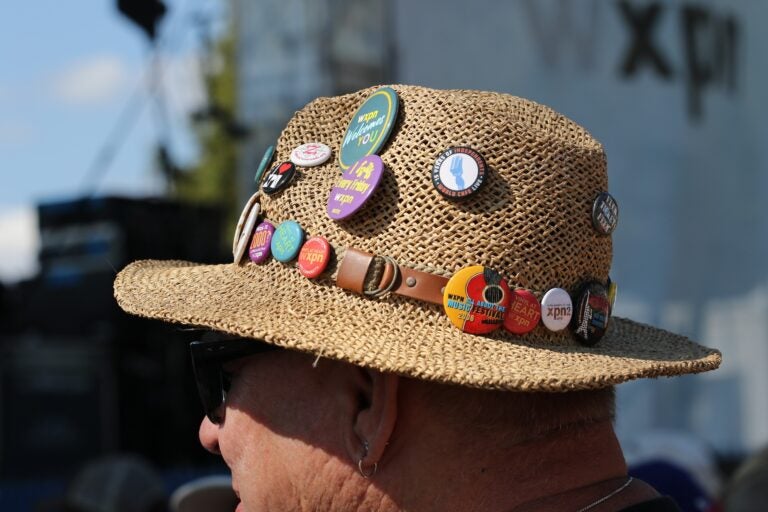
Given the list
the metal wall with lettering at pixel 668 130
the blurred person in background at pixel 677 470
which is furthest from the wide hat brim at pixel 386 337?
the metal wall with lettering at pixel 668 130

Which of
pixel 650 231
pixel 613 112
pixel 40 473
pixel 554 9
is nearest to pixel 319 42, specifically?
pixel 554 9

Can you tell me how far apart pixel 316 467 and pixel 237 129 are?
394 centimetres

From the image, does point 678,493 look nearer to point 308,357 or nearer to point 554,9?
point 308,357

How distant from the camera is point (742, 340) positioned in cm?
624

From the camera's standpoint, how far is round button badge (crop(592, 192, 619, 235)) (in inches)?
55.6

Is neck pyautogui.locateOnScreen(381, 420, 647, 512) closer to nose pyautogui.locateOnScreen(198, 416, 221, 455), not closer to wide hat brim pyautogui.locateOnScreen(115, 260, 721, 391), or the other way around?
wide hat brim pyautogui.locateOnScreen(115, 260, 721, 391)

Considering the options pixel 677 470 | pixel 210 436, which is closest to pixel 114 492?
pixel 677 470

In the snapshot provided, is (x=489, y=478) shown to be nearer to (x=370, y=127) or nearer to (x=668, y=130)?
(x=370, y=127)

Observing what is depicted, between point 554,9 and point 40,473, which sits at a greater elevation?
point 554,9

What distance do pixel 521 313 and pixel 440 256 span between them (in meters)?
0.13

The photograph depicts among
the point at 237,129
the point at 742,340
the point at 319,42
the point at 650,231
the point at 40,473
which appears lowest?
the point at 40,473

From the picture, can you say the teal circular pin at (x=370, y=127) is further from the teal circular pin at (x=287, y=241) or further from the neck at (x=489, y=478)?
the neck at (x=489, y=478)

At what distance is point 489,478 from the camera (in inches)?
52.5

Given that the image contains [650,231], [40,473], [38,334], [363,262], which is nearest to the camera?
[363,262]
